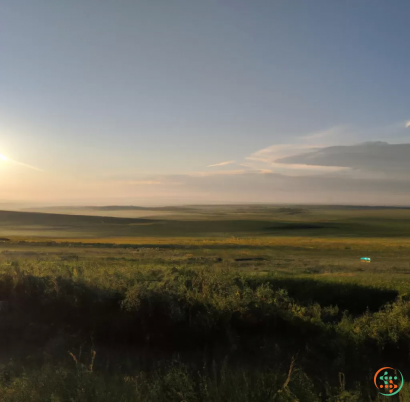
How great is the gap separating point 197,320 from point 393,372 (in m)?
5.54

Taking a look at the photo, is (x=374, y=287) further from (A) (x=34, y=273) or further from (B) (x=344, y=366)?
(A) (x=34, y=273)

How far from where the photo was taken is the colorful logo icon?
7.83 meters

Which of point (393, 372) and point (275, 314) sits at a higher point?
point (275, 314)

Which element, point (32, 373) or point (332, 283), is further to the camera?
point (332, 283)

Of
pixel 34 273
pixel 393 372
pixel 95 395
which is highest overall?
pixel 34 273

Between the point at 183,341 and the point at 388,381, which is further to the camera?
the point at 183,341

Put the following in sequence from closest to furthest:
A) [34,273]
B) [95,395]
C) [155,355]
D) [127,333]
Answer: [95,395]
[155,355]
[127,333]
[34,273]

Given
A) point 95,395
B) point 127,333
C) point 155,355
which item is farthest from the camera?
point 127,333

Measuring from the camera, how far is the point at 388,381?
831cm

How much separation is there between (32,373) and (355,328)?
8907 mm

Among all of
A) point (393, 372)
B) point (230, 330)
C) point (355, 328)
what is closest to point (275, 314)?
point (230, 330)

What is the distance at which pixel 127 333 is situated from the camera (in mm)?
10633

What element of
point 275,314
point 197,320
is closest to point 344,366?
point 275,314

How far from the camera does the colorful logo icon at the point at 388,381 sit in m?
7.83
